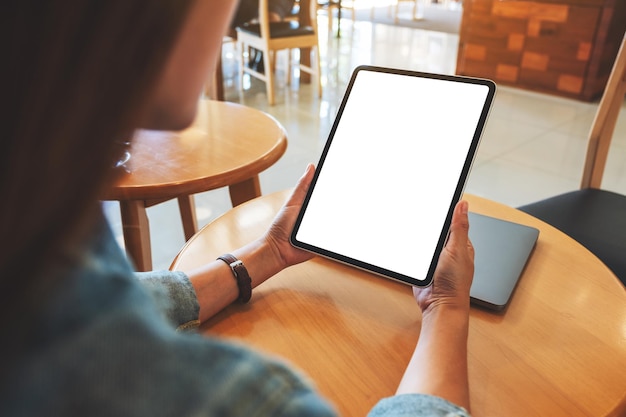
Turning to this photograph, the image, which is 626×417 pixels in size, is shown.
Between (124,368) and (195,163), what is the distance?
911 millimetres

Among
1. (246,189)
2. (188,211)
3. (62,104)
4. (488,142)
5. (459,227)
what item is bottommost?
(488,142)

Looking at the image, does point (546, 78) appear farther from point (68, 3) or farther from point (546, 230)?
point (68, 3)

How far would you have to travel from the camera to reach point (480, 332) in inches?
25.3

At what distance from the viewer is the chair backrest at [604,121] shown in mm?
1259

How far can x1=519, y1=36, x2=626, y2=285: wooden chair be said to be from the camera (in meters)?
1.03

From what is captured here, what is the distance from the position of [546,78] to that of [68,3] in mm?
3966

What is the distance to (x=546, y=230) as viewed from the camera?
2.81 feet

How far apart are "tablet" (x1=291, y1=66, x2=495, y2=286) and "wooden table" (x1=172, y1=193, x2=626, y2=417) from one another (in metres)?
0.06

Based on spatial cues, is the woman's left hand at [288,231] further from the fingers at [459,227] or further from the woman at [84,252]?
the woman at [84,252]

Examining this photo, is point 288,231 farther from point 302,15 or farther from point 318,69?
point 302,15

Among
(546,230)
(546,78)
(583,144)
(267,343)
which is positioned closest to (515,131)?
(583,144)

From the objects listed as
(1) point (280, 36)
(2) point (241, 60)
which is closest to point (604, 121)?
(1) point (280, 36)

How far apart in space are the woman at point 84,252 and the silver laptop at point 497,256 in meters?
0.48

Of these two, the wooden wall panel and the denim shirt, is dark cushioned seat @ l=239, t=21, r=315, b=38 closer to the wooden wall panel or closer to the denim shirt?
the wooden wall panel
